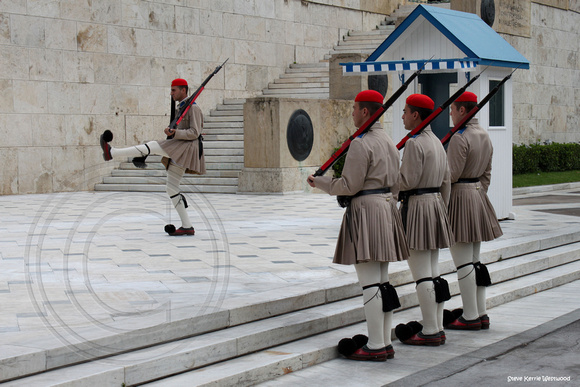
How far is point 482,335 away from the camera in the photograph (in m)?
7.23

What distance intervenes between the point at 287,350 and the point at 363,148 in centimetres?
165

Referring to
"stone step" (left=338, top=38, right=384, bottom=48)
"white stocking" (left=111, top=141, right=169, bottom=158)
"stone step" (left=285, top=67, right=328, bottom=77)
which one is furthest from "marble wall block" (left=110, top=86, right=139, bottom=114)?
"white stocking" (left=111, top=141, right=169, bottom=158)

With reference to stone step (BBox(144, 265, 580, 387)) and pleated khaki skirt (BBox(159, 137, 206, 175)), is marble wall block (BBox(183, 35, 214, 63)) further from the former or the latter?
stone step (BBox(144, 265, 580, 387))

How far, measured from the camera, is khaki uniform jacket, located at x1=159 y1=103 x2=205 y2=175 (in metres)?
10.5

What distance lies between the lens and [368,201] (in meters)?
6.14

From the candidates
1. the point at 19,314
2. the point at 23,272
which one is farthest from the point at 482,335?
the point at 23,272

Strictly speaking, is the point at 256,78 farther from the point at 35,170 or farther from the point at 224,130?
the point at 35,170

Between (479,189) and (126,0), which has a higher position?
(126,0)

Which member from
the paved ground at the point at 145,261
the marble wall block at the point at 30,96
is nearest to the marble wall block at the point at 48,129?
the marble wall block at the point at 30,96

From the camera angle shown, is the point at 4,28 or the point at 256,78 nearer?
the point at 4,28

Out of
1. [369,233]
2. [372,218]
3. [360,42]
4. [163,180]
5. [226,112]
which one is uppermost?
[360,42]

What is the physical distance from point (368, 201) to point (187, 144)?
4.84 m

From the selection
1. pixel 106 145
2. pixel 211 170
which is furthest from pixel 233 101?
pixel 106 145

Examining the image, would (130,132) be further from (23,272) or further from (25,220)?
(23,272)
